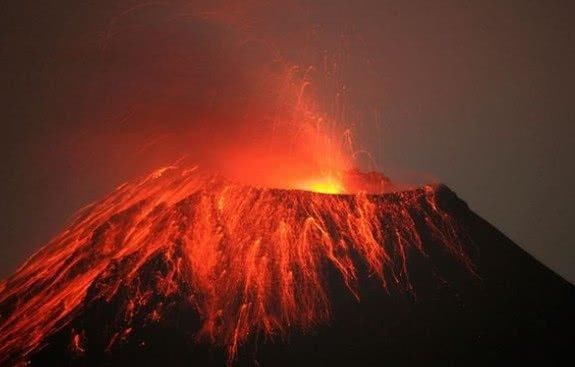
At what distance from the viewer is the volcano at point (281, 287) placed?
54.7ft

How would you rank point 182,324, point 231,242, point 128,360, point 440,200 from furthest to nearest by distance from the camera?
1. point 440,200
2. point 231,242
3. point 182,324
4. point 128,360

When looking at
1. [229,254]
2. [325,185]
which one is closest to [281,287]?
[229,254]

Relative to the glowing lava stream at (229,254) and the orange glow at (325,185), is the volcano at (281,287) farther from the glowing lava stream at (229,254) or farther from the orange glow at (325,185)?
the orange glow at (325,185)

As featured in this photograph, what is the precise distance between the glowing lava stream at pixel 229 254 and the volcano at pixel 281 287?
5 cm

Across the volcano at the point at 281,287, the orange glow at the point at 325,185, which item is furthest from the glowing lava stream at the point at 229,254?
the orange glow at the point at 325,185

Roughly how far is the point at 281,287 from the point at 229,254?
232 cm

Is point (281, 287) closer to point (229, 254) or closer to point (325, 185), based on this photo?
point (229, 254)

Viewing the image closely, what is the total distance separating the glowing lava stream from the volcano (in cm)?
5

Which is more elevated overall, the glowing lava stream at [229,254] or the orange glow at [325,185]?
the orange glow at [325,185]

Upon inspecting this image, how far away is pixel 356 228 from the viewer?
834 inches

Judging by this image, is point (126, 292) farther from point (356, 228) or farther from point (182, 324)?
point (356, 228)

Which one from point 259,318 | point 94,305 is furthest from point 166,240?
point 259,318

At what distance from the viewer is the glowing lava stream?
1781cm

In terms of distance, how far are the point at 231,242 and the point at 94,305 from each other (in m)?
5.09
